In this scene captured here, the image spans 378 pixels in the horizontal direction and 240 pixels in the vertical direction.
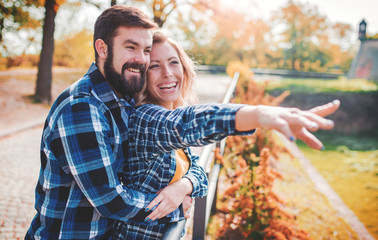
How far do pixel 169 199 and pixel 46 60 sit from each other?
978cm

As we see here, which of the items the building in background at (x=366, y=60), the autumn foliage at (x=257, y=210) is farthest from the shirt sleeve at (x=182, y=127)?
the building in background at (x=366, y=60)

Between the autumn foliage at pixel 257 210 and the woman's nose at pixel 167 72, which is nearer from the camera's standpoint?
the woman's nose at pixel 167 72

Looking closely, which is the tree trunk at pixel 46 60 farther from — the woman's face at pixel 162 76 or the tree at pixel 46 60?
the woman's face at pixel 162 76

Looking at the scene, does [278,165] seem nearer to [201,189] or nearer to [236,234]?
[236,234]

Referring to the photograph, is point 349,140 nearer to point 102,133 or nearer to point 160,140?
point 160,140

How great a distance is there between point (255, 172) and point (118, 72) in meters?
2.47

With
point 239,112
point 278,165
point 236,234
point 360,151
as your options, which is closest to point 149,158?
point 239,112

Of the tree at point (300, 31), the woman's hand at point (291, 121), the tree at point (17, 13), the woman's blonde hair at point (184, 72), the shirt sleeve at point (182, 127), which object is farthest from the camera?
the tree at point (300, 31)

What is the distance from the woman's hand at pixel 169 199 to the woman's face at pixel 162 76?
2.22 ft

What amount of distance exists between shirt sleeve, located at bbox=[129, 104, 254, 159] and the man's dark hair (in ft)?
1.73

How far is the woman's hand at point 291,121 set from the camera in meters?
0.82

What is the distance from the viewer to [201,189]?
1.70 meters

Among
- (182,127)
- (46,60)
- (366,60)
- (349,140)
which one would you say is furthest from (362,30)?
(182,127)

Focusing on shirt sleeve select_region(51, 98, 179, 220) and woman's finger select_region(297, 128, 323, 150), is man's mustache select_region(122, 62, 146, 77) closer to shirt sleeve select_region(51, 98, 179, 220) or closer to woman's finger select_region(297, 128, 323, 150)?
shirt sleeve select_region(51, 98, 179, 220)
